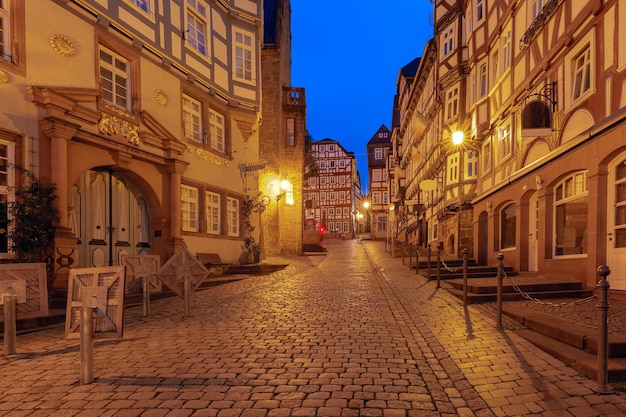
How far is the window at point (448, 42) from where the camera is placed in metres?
21.9

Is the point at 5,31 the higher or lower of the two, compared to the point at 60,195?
higher

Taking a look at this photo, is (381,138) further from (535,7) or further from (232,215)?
(535,7)

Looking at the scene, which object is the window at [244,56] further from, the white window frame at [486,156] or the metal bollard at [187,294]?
the metal bollard at [187,294]

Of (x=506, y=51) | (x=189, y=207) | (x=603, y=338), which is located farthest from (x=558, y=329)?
(x=189, y=207)

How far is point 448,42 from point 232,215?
14.2m

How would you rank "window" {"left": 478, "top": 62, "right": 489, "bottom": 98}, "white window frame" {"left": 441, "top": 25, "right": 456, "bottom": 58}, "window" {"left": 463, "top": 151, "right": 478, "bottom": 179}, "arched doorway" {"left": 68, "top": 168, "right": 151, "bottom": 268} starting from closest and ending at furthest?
1. "arched doorway" {"left": 68, "top": 168, "right": 151, "bottom": 268}
2. "window" {"left": 478, "top": 62, "right": 489, "bottom": 98}
3. "window" {"left": 463, "top": 151, "right": 478, "bottom": 179}
4. "white window frame" {"left": 441, "top": 25, "right": 456, "bottom": 58}

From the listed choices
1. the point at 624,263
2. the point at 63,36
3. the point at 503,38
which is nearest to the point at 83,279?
the point at 63,36

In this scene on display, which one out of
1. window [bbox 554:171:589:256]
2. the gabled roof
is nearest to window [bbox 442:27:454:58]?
window [bbox 554:171:589:256]

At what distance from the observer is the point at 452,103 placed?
69.9 ft

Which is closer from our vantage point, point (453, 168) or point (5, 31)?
point (5, 31)

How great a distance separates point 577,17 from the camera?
1001 cm

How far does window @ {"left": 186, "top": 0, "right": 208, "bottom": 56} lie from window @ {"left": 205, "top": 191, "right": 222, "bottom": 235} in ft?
17.4

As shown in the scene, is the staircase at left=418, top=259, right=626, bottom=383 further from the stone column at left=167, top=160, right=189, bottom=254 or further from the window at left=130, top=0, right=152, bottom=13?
the window at left=130, top=0, right=152, bottom=13

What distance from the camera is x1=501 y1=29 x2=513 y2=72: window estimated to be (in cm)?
1420
